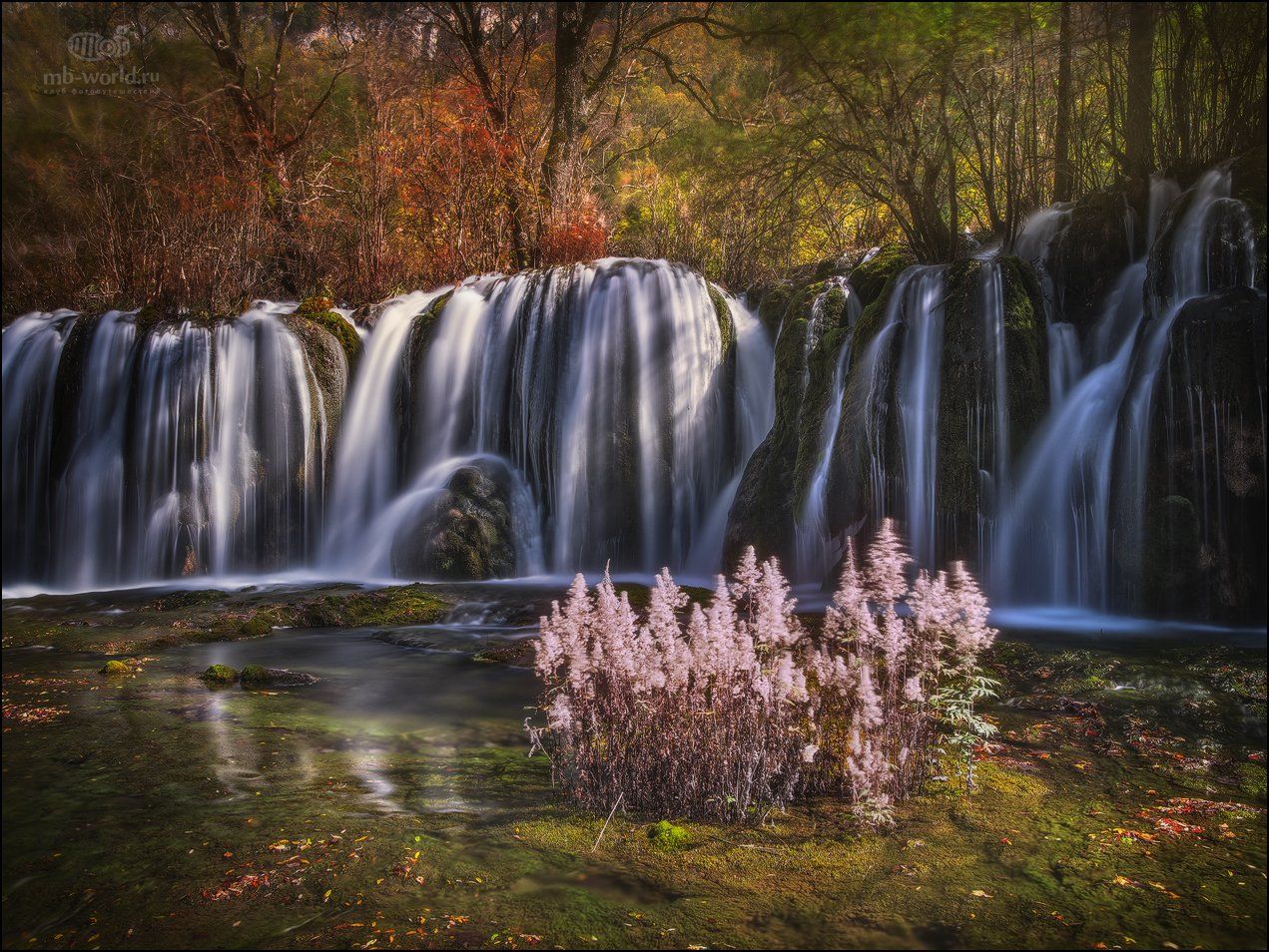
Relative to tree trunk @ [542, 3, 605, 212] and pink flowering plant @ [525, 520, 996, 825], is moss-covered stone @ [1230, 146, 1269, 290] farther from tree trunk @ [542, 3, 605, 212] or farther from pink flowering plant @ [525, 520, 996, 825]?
tree trunk @ [542, 3, 605, 212]

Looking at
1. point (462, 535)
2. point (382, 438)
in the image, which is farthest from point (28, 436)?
point (462, 535)

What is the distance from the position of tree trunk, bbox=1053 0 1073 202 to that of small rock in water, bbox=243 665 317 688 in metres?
5.84

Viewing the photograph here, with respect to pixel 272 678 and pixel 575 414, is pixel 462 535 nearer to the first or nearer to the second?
pixel 575 414

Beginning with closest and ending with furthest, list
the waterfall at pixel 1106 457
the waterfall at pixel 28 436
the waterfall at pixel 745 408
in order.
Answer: the waterfall at pixel 1106 457 → the waterfall at pixel 745 408 → the waterfall at pixel 28 436

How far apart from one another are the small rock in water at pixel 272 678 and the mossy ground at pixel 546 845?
0.79 m

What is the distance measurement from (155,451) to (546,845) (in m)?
10.6

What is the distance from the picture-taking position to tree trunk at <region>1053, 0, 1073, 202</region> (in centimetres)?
514

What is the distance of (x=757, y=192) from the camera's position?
36.3 ft

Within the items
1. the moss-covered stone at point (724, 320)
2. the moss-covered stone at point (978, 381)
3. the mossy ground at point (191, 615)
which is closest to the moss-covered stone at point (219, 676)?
the mossy ground at point (191, 615)

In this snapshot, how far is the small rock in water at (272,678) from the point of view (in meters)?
5.25

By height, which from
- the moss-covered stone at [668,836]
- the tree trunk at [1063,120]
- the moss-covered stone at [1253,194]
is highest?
the tree trunk at [1063,120]

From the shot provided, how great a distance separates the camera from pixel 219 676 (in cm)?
521

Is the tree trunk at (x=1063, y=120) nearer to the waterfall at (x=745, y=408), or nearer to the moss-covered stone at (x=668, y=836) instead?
the waterfall at (x=745, y=408)

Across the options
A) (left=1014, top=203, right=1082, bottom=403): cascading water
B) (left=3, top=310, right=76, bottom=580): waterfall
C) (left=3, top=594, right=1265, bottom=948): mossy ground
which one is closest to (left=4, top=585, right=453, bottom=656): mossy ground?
(left=3, top=310, right=76, bottom=580): waterfall
